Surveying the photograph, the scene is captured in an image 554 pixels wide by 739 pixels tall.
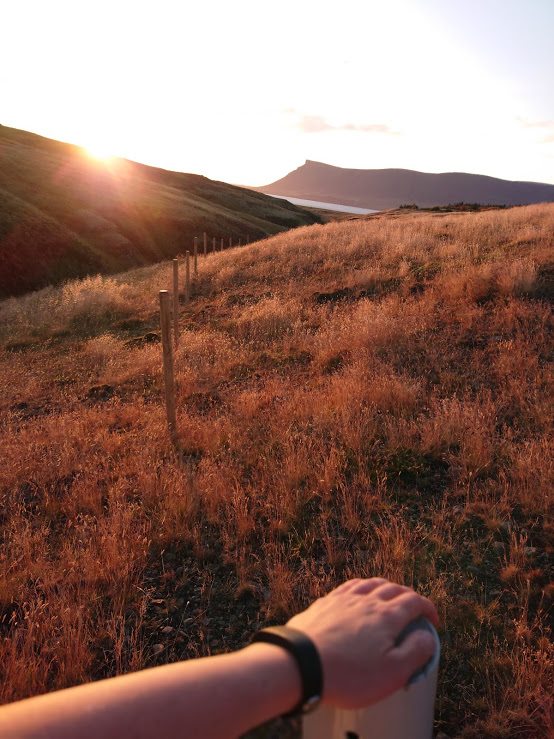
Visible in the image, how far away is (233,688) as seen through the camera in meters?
0.82

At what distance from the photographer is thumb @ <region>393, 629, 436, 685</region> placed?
1.01 meters

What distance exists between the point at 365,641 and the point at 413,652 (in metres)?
0.14

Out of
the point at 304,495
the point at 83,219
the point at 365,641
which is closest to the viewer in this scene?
the point at 365,641

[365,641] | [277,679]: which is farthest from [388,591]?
[277,679]

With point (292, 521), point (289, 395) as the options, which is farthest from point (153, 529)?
point (289, 395)

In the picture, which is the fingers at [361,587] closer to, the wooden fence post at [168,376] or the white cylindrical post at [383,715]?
the white cylindrical post at [383,715]

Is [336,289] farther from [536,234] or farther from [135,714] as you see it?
[135,714]

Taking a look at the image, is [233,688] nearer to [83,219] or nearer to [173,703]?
[173,703]

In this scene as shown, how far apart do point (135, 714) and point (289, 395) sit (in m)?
4.93

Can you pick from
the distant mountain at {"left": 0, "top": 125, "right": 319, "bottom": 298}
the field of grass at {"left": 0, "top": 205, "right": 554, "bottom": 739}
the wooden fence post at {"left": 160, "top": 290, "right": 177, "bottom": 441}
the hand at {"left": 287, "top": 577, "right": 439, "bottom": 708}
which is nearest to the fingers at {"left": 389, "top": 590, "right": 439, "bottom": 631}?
the hand at {"left": 287, "top": 577, "right": 439, "bottom": 708}

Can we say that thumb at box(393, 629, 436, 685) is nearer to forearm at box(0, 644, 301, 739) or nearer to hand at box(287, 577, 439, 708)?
hand at box(287, 577, 439, 708)

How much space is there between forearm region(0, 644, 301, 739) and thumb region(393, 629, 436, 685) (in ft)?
0.89

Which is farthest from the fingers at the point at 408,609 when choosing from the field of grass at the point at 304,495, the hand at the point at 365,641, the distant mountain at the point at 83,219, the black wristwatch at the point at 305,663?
the distant mountain at the point at 83,219

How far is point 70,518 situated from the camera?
12.4ft
